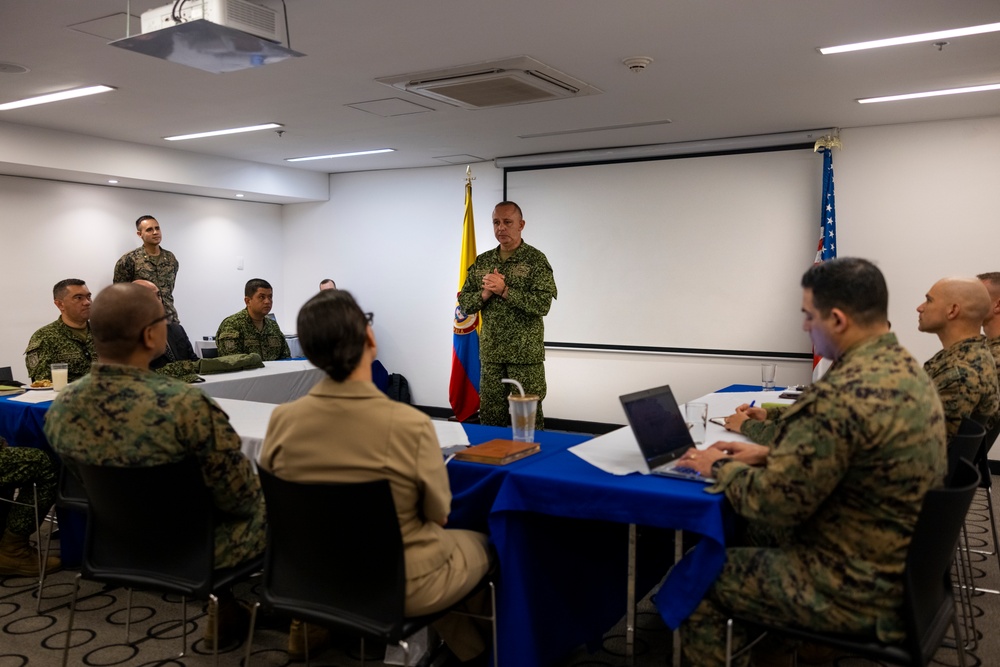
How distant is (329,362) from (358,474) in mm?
286

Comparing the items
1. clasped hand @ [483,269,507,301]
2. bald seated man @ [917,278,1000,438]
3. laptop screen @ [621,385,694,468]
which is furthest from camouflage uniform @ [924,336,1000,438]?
clasped hand @ [483,269,507,301]

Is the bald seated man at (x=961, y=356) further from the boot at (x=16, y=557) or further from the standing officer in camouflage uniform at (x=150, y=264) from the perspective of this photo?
the standing officer in camouflage uniform at (x=150, y=264)

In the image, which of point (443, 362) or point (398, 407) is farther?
point (443, 362)

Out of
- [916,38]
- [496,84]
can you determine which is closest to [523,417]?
[496,84]

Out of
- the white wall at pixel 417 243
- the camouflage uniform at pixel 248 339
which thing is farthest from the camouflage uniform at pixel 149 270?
the camouflage uniform at pixel 248 339

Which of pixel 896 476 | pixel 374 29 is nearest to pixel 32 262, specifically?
pixel 374 29

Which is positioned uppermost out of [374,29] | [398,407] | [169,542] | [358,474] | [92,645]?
[374,29]

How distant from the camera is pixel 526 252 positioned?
14.5 ft

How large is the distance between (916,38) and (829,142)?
2.25 meters

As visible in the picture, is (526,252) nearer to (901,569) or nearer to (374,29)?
(374,29)

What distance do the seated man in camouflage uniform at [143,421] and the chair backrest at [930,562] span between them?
69.5 inches

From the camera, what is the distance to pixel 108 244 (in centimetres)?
746

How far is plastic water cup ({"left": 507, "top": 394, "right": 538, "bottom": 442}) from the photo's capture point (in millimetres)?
2666

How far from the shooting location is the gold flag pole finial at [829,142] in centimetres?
602
